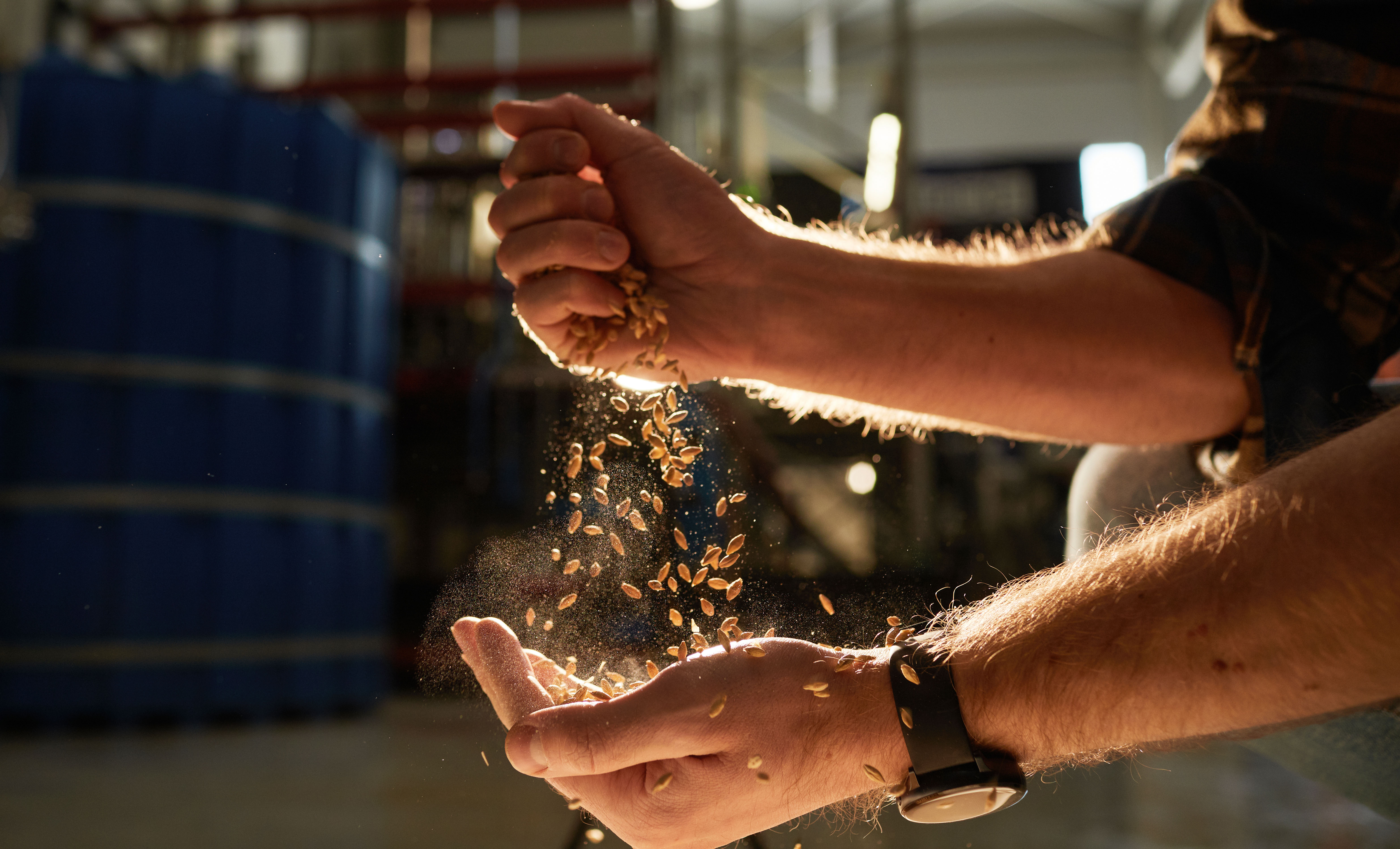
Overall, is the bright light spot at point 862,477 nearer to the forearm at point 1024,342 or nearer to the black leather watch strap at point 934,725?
the forearm at point 1024,342

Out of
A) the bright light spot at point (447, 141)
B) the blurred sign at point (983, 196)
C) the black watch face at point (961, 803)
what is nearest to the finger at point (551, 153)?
the black watch face at point (961, 803)

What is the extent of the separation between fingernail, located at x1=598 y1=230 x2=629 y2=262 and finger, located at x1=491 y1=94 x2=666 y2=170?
0.07m

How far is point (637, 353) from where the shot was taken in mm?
700

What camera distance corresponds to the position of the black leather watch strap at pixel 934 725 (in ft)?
1.66

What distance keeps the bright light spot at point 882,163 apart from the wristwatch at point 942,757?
574 mm

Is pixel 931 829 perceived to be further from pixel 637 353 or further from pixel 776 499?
pixel 637 353

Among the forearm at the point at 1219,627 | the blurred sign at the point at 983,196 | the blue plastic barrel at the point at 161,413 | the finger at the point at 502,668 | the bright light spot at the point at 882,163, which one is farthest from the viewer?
the blurred sign at the point at 983,196

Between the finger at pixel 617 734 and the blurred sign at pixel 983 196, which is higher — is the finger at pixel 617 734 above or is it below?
below

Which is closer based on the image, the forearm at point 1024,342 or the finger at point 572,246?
the finger at point 572,246

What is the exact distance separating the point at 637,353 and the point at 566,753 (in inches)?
12.4

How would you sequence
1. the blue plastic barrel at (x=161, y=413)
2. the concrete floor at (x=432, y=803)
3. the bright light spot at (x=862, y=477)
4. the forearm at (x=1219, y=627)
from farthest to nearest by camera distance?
the blue plastic barrel at (x=161, y=413) → the bright light spot at (x=862, y=477) → the concrete floor at (x=432, y=803) → the forearm at (x=1219, y=627)

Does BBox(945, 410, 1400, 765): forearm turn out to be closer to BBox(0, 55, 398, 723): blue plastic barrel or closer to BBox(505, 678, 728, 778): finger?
BBox(505, 678, 728, 778): finger

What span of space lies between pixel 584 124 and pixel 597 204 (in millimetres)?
65

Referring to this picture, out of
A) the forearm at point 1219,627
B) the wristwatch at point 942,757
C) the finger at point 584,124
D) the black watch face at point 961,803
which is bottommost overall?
the black watch face at point 961,803
